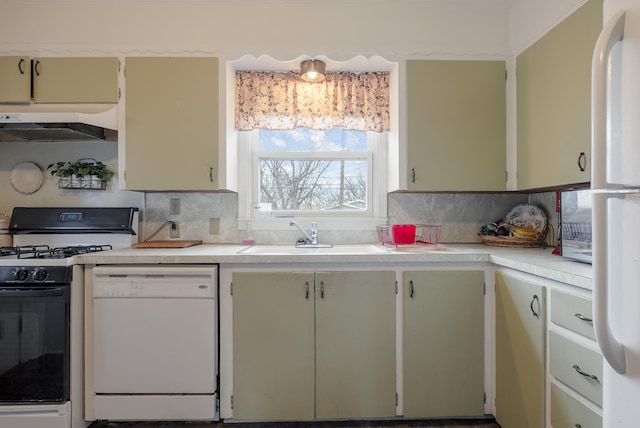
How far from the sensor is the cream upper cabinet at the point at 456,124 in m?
2.09

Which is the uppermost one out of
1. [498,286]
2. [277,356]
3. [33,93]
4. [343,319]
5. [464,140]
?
[33,93]

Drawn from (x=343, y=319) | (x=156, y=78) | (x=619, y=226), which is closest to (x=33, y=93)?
(x=156, y=78)

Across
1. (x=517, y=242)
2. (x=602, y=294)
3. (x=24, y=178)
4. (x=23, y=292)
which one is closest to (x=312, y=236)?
(x=517, y=242)

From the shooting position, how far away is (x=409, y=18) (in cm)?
209

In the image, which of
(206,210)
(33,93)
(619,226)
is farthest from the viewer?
(206,210)

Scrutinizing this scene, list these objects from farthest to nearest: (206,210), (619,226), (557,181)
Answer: (206,210) → (557,181) → (619,226)

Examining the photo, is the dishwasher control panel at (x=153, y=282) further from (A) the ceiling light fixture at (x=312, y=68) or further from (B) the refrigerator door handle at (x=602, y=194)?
(B) the refrigerator door handle at (x=602, y=194)

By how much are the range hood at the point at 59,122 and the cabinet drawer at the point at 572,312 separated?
2.42 metres

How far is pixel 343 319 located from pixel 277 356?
1.28 ft

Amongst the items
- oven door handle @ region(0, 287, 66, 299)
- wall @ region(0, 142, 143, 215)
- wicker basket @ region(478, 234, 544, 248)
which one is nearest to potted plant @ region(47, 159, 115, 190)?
wall @ region(0, 142, 143, 215)

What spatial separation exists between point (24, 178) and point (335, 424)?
8.29 ft

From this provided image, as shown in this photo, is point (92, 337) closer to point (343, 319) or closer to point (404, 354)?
point (343, 319)

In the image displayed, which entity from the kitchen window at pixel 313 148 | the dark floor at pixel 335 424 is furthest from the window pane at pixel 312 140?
the dark floor at pixel 335 424

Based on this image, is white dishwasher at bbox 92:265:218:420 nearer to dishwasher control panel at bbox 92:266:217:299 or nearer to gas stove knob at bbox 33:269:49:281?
dishwasher control panel at bbox 92:266:217:299
